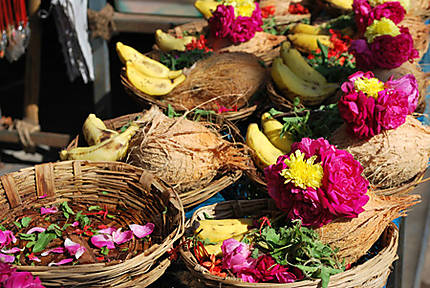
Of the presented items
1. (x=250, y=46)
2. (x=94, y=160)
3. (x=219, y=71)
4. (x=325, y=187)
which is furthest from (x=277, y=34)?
(x=325, y=187)

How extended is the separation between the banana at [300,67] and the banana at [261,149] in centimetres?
49

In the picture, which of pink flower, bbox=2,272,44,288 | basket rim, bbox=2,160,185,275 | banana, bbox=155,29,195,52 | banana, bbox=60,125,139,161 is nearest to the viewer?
pink flower, bbox=2,272,44,288

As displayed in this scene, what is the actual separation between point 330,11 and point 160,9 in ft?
4.45

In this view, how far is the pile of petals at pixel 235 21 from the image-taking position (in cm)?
238

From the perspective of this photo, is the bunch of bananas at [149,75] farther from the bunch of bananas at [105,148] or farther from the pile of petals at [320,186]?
the pile of petals at [320,186]

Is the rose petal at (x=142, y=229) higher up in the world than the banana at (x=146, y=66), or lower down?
lower down

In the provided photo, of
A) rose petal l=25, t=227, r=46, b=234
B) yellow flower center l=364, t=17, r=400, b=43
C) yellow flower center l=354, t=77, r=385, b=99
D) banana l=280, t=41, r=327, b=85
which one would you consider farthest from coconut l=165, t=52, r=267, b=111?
rose petal l=25, t=227, r=46, b=234

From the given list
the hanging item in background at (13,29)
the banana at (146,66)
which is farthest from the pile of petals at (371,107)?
the hanging item in background at (13,29)

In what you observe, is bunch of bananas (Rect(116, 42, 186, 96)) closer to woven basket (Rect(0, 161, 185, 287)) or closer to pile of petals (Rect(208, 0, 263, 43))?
pile of petals (Rect(208, 0, 263, 43))

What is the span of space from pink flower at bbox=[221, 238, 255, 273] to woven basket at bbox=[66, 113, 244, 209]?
1.10ft

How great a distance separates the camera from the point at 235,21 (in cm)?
237

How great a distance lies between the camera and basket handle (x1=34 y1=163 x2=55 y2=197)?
1482mm

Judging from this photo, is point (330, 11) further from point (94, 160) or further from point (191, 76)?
point (94, 160)

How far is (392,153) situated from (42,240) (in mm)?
1120
